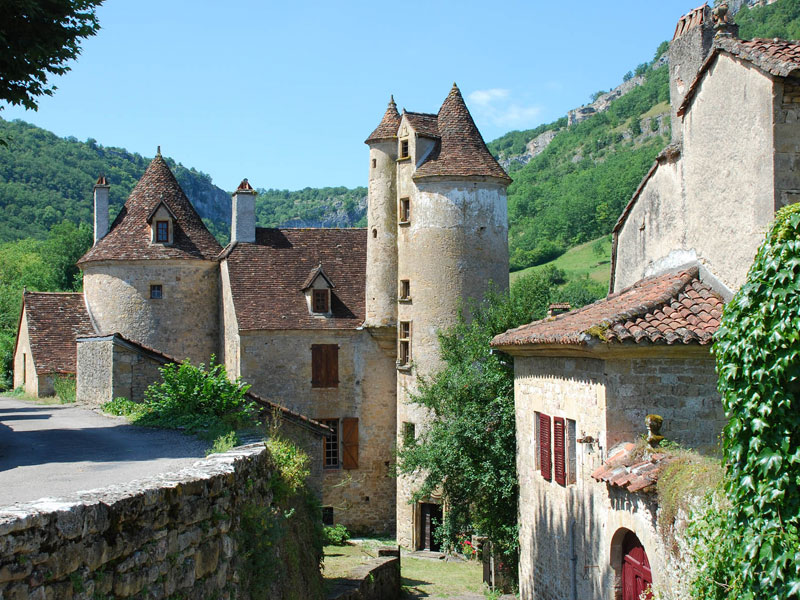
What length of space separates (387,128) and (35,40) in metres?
19.4

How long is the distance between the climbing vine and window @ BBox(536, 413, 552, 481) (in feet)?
24.6

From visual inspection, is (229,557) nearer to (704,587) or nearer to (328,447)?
(704,587)

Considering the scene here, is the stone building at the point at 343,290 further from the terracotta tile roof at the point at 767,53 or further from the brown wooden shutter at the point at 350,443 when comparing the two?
the terracotta tile roof at the point at 767,53

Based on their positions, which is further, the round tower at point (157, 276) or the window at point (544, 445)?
the round tower at point (157, 276)

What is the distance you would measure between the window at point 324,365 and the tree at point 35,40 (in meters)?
18.4

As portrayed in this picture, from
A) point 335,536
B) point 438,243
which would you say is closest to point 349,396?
point 438,243

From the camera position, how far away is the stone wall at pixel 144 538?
5.61 meters

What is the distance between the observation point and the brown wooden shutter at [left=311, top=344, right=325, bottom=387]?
31766mm

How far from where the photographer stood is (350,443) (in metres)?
31.8

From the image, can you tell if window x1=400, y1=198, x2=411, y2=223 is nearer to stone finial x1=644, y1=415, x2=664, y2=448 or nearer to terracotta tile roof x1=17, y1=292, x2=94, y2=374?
terracotta tile roof x1=17, y1=292, x2=94, y2=374

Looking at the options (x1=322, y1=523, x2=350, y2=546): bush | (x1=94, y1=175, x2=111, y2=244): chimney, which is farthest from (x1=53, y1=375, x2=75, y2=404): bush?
(x1=94, y1=175, x2=111, y2=244): chimney

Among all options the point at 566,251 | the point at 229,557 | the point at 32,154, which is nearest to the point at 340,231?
the point at 229,557

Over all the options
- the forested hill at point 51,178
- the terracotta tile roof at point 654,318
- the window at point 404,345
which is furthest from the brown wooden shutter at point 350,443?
the forested hill at point 51,178

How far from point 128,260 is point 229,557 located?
24.3 meters
